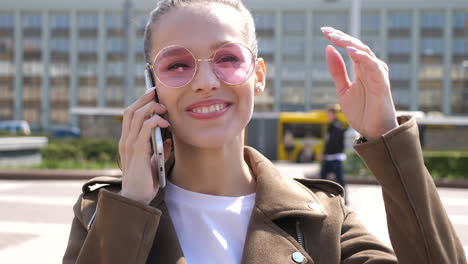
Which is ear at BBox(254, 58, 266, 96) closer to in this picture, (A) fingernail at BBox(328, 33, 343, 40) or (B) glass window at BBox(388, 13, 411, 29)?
(A) fingernail at BBox(328, 33, 343, 40)

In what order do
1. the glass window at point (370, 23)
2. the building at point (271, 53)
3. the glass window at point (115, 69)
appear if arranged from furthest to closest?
the glass window at point (115, 69) < the glass window at point (370, 23) < the building at point (271, 53)

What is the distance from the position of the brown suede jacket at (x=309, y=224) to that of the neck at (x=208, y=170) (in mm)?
101

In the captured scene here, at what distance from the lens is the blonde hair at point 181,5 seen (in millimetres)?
1676

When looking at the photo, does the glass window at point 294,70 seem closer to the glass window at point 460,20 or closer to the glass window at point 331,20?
Result: the glass window at point 331,20

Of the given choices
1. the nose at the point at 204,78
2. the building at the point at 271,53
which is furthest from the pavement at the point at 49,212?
the building at the point at 271,53

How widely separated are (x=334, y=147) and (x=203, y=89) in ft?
25.9

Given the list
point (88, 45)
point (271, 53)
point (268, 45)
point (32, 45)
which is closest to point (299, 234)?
point (271, 53)

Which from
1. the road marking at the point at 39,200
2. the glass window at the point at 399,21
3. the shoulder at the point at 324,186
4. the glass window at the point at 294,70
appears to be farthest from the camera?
the glass window at the point at 294,70

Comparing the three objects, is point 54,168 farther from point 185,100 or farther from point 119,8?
point 119,8

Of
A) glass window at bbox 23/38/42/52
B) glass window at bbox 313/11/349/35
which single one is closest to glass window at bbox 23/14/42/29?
glass window at bbox 23/38/42/52

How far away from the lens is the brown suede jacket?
1433mm

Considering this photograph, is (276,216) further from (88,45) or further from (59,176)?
(88,45)

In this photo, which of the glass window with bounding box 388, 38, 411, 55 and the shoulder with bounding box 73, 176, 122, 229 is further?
the glass window with bounding box 388, 38, 411, 55

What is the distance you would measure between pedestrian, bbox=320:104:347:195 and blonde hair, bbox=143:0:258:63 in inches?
297
